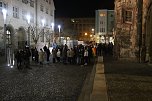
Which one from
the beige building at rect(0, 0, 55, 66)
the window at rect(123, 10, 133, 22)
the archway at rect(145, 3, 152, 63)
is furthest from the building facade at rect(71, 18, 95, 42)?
the archway at rect(145, 3, 152, 63)

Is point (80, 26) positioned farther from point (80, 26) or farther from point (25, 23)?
point (25, 23)

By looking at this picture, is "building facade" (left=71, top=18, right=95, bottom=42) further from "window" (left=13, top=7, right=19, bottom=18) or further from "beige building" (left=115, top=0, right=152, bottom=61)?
"beige building" (left=115, top=0, right=152, bottom=61)

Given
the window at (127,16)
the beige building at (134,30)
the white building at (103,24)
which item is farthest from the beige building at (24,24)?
the white building at (103,24)

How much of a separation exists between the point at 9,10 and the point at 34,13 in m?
A: 11.4

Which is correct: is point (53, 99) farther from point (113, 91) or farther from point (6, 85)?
point (6, 85)

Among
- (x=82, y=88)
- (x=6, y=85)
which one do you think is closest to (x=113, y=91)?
(x=82, y=88)

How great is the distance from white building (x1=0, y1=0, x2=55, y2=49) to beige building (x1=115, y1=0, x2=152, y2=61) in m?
12.4

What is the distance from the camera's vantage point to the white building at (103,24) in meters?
102

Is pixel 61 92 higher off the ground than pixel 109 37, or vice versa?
pixel 109 37

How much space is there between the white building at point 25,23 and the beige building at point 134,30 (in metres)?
12.4

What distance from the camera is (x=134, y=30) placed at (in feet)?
96.2

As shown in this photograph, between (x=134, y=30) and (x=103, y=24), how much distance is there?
75.8 metres

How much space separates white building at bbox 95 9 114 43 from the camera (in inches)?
4032

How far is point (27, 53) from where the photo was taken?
23.6 metres
